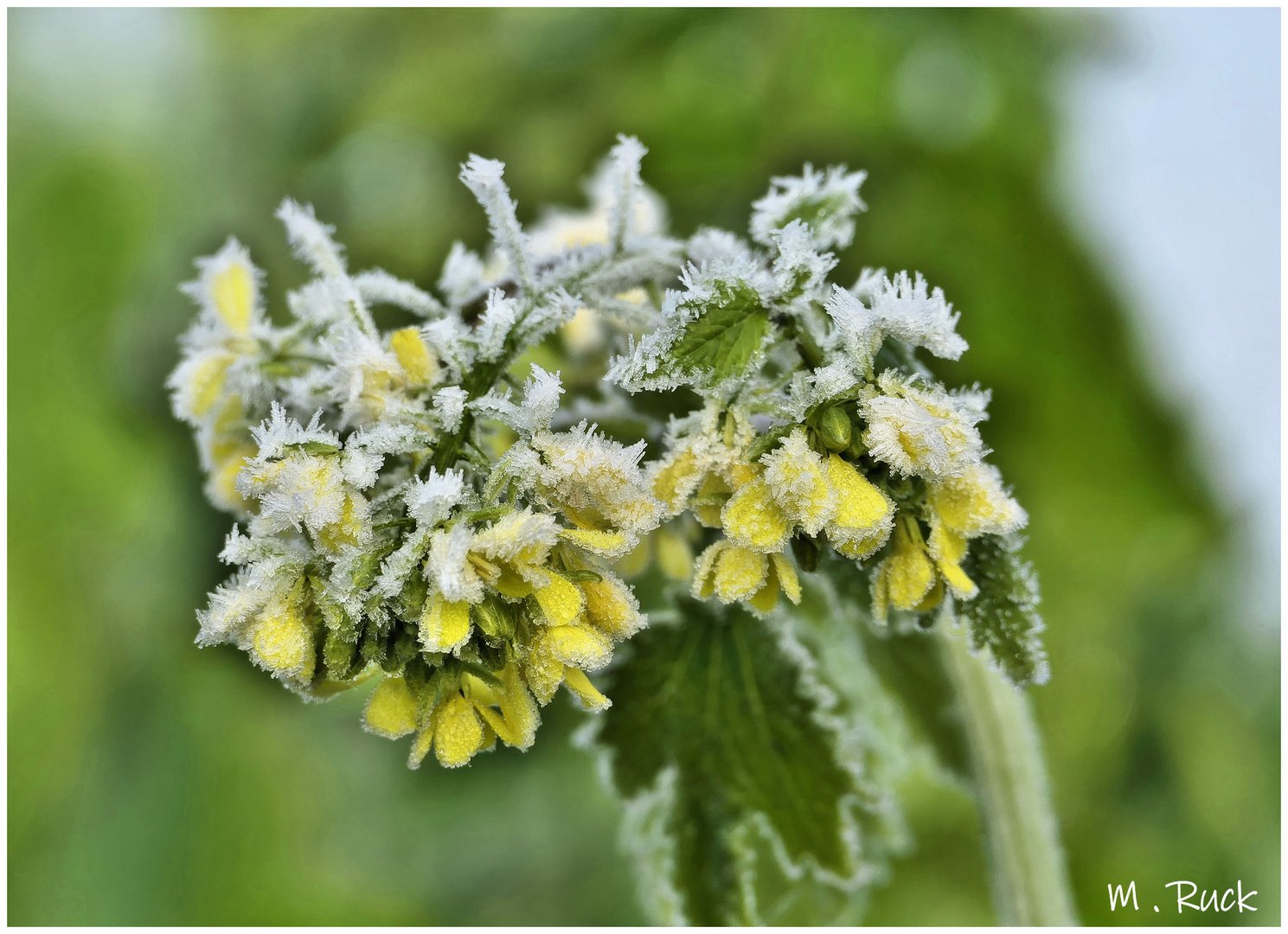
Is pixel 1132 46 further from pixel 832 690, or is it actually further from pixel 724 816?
pixel 724 816

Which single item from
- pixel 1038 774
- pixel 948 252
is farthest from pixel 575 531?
→ pixel 948 252

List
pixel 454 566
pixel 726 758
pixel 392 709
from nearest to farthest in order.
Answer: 1. pixel 454 566
2. pixel 392 709
3. pixel 726 758

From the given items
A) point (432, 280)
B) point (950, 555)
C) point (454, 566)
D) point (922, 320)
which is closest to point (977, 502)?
point (950, 555)

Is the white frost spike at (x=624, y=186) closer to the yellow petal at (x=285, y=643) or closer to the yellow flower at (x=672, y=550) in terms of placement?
the yellow flower at (x=672, y=550)

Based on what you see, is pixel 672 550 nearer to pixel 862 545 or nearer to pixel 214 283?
pixel 862 545

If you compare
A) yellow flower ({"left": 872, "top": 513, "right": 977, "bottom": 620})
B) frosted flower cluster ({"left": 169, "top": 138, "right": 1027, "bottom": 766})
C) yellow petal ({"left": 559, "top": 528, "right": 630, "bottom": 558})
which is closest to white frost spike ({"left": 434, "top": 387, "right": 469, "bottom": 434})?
frosted flower cluster ({"left": 169, "top": 138, "right": 1027, "bottom": 766})

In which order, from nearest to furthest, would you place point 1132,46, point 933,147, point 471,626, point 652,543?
1. point 471,626
2. point 652,543
3. point 1132,46
4. point 933,147

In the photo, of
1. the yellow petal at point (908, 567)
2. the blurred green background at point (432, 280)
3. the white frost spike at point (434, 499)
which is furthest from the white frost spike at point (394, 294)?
the blurred green background at point (432, 280)
